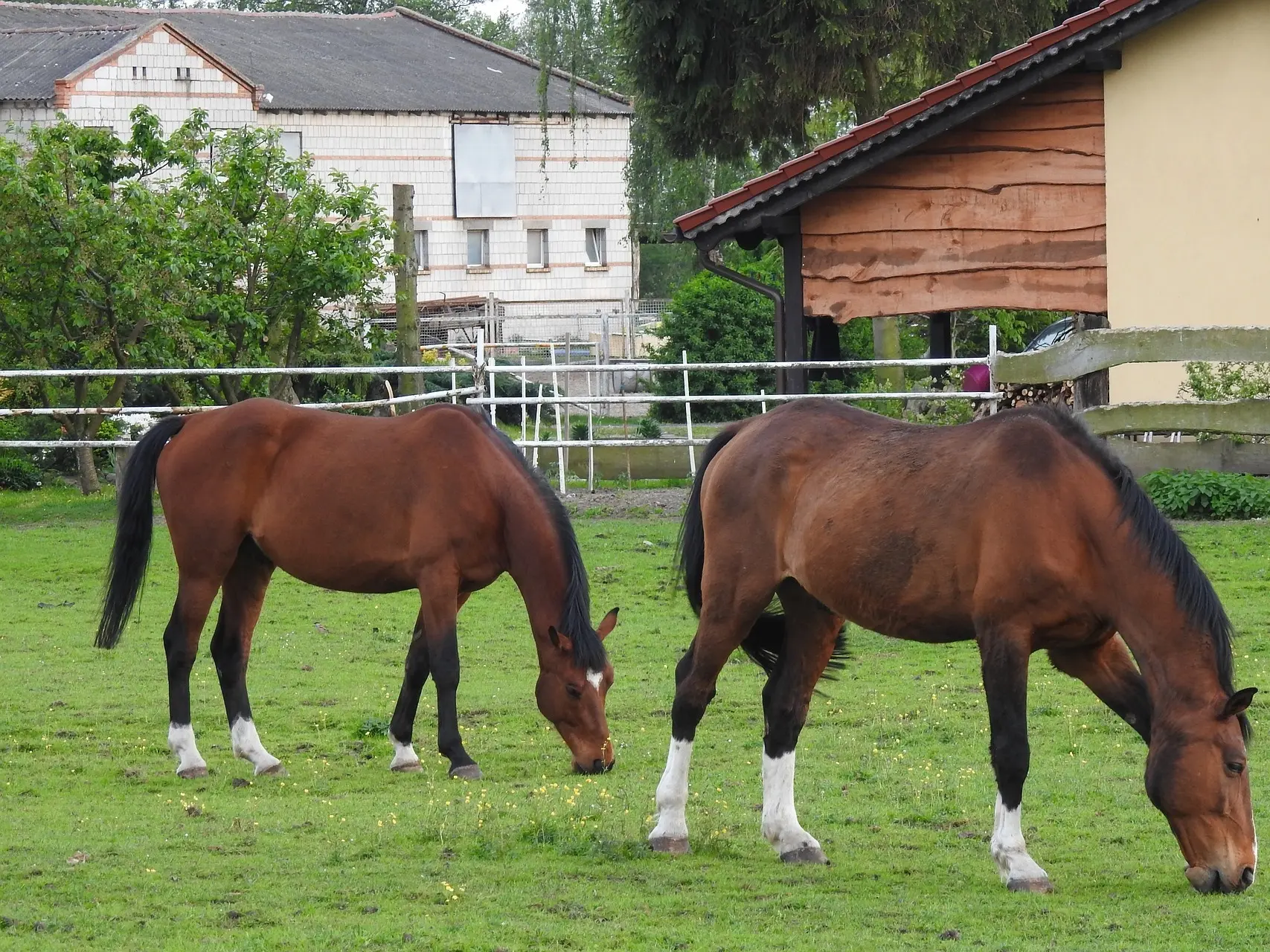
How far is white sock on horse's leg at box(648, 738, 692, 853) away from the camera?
19.3 feet

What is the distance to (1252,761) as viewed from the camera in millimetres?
6887

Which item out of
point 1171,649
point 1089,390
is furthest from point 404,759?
point 1089,390

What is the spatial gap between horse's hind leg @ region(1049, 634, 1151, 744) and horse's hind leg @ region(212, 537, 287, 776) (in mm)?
3715

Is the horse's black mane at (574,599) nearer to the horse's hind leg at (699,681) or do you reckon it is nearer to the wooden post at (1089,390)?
the horse's hind leg at (699,681)

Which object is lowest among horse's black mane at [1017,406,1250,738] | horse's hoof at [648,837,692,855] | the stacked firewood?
horse's hoof at [648,837,692,855]

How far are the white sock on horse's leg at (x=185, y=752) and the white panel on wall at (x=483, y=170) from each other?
117ft

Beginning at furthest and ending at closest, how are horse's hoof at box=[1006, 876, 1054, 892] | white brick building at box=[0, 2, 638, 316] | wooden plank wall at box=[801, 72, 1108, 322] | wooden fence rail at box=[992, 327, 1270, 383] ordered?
1. white brick building at box=[0, 2, 638, 316]
2. wooden plank wall at box=[801, 72, 1108, 322]
3. wooden fence rail at box=[992, 327, 1270, 383]
4. horse's hoof at box=[1006, 876, 1054, 892]

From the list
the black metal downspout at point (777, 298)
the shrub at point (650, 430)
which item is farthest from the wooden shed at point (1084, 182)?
the shrub at point (650, 430)

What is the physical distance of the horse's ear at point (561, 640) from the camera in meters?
7.42

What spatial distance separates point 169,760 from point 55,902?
2529 millimetres

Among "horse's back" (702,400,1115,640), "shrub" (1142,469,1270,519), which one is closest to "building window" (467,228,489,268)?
"shrub" (1142,469,1270,519)

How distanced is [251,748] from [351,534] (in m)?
1.12

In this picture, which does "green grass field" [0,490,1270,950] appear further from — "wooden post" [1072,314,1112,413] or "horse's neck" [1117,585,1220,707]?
"wooden post" [1072,314,1112,413]

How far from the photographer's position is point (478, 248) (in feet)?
143
